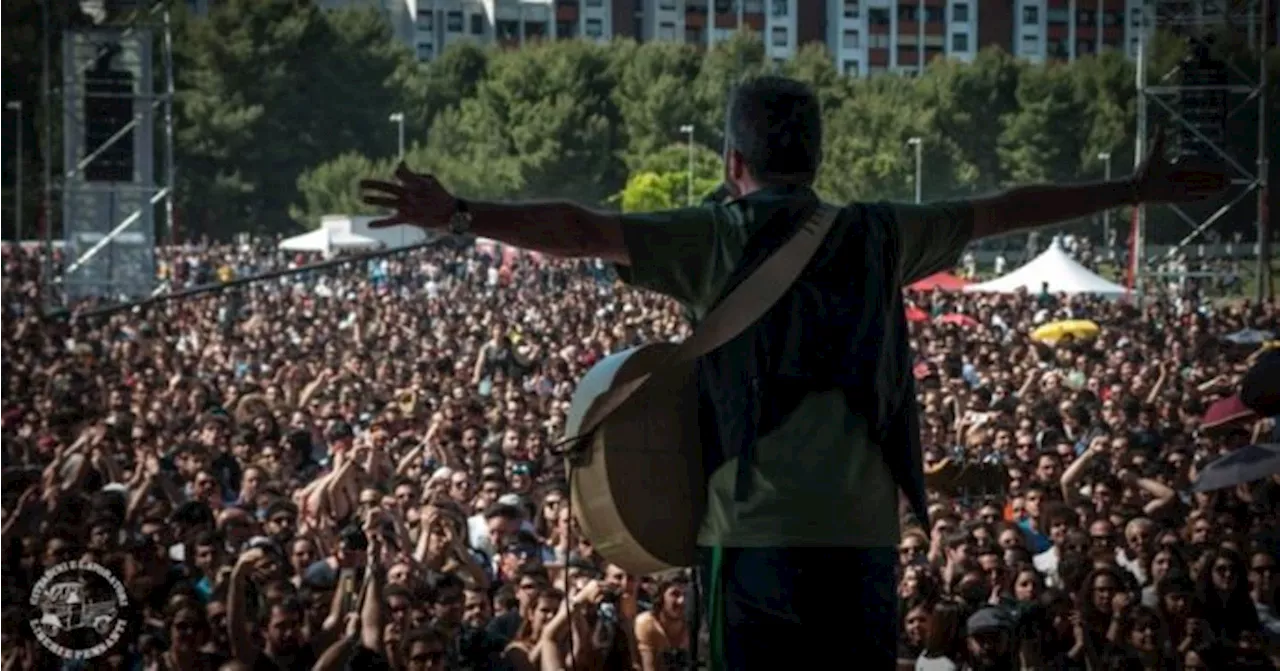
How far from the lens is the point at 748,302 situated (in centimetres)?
439

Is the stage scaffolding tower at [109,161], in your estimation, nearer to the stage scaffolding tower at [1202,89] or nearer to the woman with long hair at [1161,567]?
the stage scaffolding tower at [1202,89]

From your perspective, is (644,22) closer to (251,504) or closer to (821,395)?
(251,504)

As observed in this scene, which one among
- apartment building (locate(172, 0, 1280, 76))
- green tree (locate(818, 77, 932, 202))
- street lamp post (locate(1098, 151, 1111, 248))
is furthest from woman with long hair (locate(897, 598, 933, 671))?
apartment building (locate(172, 0, 1280, 76))

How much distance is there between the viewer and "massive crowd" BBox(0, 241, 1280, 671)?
9523 mm

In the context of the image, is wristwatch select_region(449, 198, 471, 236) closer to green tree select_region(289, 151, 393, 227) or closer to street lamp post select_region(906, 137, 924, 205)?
street lamp post select_region(906, 137, 924, 205)

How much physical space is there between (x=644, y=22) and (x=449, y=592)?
133003mm

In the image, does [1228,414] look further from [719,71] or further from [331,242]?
[719,71]

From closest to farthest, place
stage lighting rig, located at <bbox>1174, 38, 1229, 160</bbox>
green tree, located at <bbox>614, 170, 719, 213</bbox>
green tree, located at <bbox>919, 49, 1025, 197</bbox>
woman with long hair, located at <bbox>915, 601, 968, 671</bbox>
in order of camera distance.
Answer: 1. woman with long hair, located at <bbox>915, 601, 968, 671</bbox>
2. stage lighting rig, located at <bbox>1174, 38, 1229, 160</bbox>
3. green tree, located at <bbox>614, 170, 719, 213</bbox>
4. green tree, located at <bbox>919, 49, 1025, 197</bbox>

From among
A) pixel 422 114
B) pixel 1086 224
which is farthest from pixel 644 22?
pixel 1086 224

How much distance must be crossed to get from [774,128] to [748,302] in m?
0.28

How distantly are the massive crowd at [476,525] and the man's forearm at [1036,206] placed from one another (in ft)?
2.03

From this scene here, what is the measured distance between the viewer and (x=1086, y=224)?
303 feet

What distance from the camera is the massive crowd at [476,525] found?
9.52 metres

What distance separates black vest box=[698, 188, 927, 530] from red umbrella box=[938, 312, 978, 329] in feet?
107
